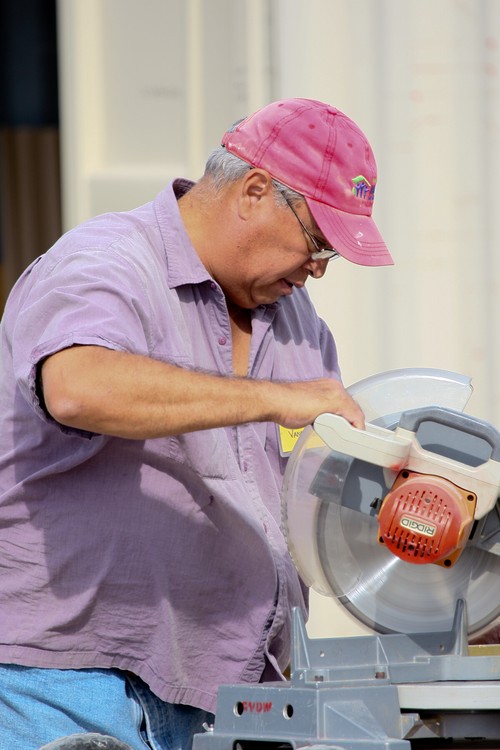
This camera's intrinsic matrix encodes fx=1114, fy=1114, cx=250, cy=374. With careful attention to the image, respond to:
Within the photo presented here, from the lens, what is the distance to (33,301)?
1.46 meters

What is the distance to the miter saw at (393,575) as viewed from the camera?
45.7 inches

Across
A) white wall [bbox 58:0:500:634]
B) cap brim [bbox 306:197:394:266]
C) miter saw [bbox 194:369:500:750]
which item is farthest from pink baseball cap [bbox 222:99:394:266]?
white wall [bbox 58:0:500:634]

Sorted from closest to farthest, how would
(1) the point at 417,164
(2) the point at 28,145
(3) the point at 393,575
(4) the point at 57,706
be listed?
(3) the point at 393,575 → (4) the point at 57,706 → (1) the point at 417,164 → (2) the point at 28,145

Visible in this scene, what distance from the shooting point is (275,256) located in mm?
1693

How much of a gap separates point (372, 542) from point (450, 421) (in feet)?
0.61

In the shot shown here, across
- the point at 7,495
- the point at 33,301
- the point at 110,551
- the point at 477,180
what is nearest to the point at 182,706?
the point at 110,551

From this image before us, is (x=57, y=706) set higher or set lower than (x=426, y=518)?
lower

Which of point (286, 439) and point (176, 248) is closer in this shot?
point (176, 248)

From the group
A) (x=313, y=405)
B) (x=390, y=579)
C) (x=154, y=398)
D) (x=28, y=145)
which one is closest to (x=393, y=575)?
(x=390, y=579)

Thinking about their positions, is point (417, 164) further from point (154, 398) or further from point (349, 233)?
point (154, 398)

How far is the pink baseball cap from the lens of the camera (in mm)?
1639

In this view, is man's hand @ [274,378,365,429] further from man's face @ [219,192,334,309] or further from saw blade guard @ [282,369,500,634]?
man's face @ [219,192,334,309]

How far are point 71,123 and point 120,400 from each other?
6.15ft

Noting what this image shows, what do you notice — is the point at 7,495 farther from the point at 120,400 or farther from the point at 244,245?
the point at 244,245
